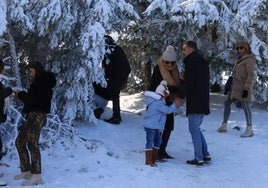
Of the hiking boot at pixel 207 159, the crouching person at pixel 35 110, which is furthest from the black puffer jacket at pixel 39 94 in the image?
the hiking boot at pixel 207 159

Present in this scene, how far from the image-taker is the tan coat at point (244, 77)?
8539 mm

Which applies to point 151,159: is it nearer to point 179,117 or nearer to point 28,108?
point 28,108

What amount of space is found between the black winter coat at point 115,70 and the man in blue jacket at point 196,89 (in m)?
2.43

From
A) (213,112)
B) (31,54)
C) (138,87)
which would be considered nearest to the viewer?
(31,54)

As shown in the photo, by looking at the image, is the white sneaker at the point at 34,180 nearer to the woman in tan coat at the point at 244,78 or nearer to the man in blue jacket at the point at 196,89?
the man in blue jacket at the point at 196,89

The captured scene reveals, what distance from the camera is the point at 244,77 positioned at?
868cm

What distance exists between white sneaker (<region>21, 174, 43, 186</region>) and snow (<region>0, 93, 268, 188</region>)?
0.09 m

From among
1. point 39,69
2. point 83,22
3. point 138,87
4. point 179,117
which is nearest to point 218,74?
point 179,117

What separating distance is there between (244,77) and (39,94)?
4282 millimetres

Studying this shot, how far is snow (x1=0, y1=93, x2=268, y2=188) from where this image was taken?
6223 mm

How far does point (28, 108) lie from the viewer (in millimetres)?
5949

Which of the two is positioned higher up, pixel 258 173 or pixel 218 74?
pixel 218 74

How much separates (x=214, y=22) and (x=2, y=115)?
5.26m

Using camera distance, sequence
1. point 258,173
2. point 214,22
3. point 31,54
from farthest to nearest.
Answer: point 214,22
point 31,54
point 258,173
